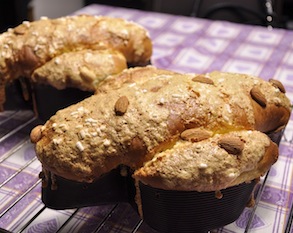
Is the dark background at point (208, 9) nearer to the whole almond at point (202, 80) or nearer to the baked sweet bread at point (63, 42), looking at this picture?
the baked sweet bread at point (63, 42)

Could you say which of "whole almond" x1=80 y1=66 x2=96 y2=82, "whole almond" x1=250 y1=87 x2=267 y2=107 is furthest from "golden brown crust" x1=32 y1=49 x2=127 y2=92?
"whole almond" x1=250 y1=87 x2=267 y2=107

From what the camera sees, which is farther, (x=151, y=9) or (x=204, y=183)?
(x=151, y=9)

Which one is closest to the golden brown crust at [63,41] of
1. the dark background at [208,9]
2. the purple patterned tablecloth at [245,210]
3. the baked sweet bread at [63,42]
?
the baked sweet bread at [63,42]

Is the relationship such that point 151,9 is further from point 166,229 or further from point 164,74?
point 166,229

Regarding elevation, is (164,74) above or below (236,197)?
above

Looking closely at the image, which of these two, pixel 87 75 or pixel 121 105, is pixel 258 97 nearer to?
pixel 121 105

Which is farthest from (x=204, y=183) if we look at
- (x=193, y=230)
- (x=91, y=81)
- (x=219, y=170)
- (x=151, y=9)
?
(x=151, y=9)
